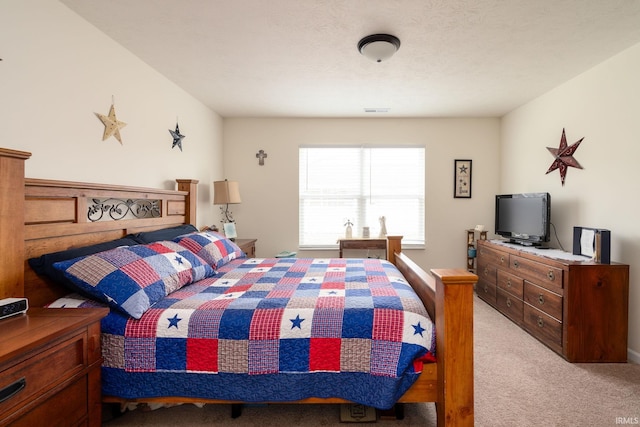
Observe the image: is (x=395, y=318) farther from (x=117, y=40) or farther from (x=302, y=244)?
(x=302, y=244)

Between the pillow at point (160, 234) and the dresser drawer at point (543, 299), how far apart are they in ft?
10.6

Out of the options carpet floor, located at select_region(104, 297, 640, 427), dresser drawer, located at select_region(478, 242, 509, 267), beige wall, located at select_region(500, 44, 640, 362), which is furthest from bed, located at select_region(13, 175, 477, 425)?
beige wall, located at select_region(500, 44, 640, 362)

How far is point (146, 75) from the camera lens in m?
2.84

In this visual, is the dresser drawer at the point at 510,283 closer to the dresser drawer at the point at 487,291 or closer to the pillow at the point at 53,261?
the dresser drawer at the point at 487,291

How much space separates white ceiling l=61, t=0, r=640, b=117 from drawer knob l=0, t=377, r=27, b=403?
6.83ft

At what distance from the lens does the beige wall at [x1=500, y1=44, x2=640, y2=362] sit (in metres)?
2.52

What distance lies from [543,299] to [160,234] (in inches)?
131

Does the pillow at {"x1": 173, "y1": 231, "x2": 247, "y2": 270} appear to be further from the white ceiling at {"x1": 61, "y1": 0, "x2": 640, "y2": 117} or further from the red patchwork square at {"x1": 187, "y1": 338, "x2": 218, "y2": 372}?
the white ceiling at {"x1": 61, "y1": 0, "x2": 640, "y2": 117}

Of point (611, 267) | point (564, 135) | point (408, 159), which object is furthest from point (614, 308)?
point (408, 159)

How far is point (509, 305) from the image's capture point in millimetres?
3332

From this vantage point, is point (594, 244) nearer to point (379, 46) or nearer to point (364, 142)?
point (379, 46)

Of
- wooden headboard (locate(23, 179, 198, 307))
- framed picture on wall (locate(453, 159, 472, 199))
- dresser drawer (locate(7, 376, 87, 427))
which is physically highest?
framed picture on wall (locate(453, 159, 472, 199))

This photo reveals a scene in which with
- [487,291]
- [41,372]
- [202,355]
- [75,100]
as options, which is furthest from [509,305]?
[75,100]

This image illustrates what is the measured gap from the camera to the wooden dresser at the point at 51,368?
1.04 m
